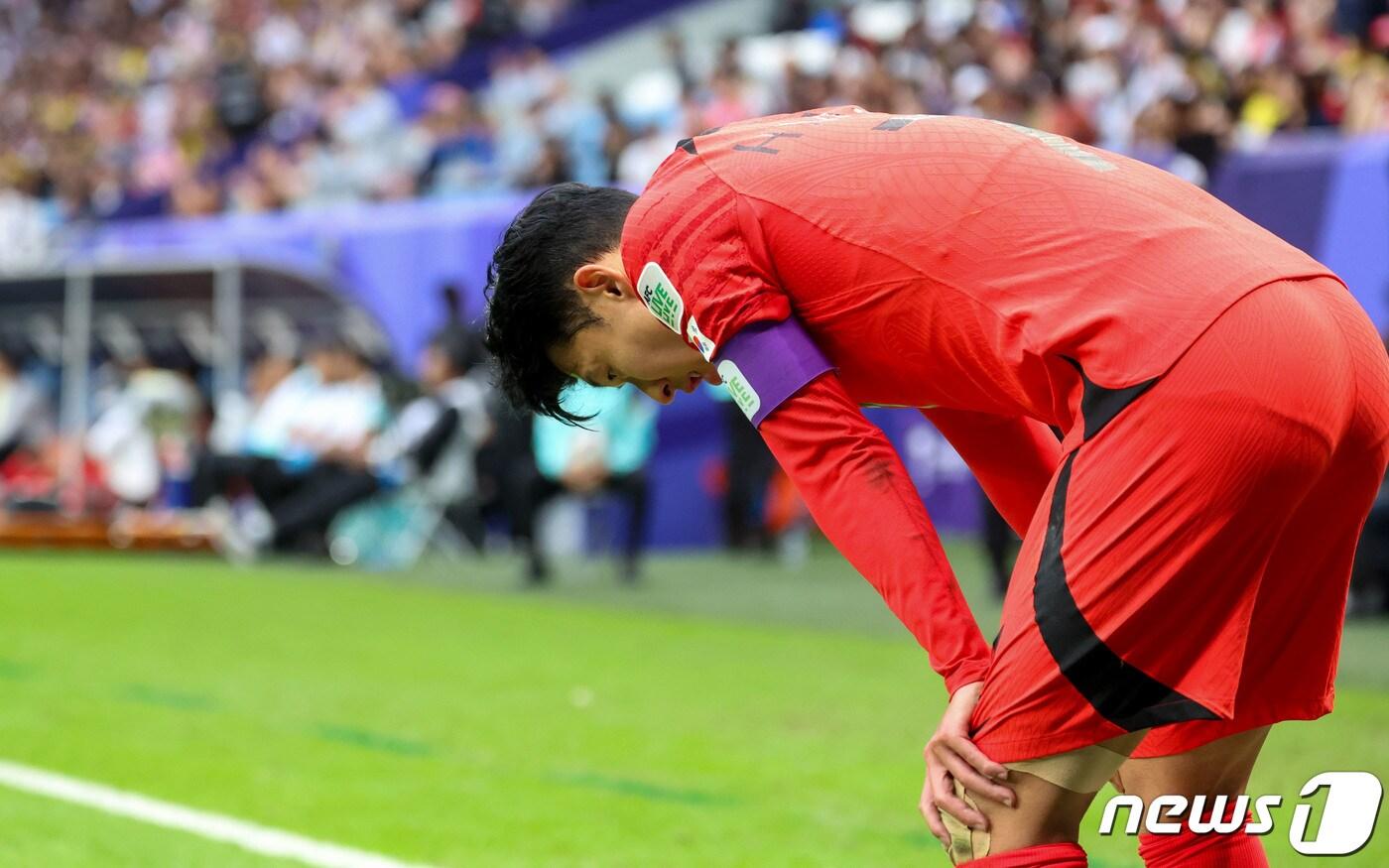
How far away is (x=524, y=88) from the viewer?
1695cm

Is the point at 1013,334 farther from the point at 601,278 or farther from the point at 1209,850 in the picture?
the point at 1209,850

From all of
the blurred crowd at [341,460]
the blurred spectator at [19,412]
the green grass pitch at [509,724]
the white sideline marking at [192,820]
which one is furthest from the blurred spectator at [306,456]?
the white sideline marking at [192,820]

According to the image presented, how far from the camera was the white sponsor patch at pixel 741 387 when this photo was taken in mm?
2357

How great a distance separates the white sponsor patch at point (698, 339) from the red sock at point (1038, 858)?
0.77 meters

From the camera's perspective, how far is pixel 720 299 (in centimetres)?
236

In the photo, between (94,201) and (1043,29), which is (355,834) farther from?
(94,201)

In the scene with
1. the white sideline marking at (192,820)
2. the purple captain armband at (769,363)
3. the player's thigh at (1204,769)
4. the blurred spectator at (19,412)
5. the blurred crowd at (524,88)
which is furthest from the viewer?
the blurred spectator at (19,412)

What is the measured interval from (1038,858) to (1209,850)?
0.52m

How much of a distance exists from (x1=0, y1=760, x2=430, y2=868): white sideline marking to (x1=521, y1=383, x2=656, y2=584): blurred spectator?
6.02 m

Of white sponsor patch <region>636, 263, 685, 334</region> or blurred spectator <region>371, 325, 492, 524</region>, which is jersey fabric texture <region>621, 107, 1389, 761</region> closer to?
white sponsor patch <region>636, 263, 685, 334</region>

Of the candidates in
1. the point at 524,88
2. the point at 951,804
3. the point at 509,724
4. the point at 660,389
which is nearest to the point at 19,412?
the point at 524,88

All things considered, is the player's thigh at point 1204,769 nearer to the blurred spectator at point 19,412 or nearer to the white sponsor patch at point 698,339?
the white sponsor patch at point 698,339

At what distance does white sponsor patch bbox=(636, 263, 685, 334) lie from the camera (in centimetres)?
242

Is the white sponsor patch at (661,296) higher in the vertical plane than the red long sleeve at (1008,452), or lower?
higher
